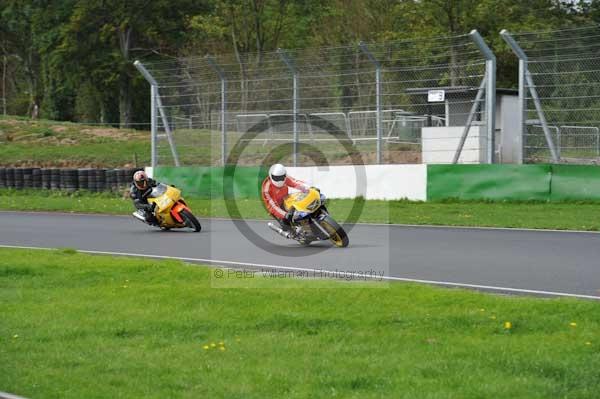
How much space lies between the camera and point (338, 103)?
22094 millimetres

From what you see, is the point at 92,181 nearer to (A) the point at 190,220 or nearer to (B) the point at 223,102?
(B) the point at 223,102

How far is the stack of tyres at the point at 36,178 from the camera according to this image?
87.6 feet

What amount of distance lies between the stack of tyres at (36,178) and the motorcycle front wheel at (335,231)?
1492 centimetres

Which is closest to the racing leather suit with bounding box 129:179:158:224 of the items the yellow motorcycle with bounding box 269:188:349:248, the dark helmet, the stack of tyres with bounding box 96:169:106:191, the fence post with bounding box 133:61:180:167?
the dark helmet

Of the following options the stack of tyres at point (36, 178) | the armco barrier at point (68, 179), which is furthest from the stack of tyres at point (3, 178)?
the stack of tyres at point (36, 178)

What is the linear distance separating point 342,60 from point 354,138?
68.9 inches

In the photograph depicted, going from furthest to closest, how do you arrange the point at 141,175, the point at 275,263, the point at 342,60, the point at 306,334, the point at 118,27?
the point at 118,27
the point at 342,60
the point at 141,175
the point at 275,263
the point at 306,334

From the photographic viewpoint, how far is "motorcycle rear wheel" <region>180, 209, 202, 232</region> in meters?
16.8

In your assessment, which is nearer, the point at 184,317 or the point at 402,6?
the point at 184,317

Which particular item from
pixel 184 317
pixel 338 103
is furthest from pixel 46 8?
pixel 184 317

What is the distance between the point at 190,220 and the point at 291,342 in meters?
9.63

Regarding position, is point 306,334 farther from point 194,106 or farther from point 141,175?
point 194,106

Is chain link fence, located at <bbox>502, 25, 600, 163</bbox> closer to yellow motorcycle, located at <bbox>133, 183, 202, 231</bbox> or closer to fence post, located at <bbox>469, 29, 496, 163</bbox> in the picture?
fence post, located at <bbox>469, 29, 496, 163</bbox>

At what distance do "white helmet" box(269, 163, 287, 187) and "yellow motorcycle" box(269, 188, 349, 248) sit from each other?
0.24 metres
